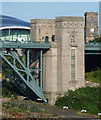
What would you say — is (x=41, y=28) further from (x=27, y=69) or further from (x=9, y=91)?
(x=9, y=91)

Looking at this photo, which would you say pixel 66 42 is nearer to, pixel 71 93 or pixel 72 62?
pixel 72 62

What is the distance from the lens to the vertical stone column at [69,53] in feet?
210

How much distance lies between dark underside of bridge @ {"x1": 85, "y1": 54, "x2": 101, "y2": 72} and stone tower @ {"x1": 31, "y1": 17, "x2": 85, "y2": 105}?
15345mm

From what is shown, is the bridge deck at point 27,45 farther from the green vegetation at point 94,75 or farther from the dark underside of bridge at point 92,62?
the dark underside of bridge at point 92,62

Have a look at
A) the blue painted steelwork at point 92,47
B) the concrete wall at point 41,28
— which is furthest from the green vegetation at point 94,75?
the concrete wall at point 41,28

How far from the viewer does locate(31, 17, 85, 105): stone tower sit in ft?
210

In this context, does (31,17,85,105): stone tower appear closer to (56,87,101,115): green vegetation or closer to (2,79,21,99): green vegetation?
(56,87,101,115): green vegetation

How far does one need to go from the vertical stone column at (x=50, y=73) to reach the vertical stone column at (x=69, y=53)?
0.62 meters

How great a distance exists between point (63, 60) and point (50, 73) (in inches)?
109

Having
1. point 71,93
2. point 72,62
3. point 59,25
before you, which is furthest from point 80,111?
point 59,25

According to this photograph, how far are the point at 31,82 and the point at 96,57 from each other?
20.5 metres

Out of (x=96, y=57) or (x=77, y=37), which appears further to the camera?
(x=96, y=57)

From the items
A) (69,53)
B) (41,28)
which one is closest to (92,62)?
(41,28)

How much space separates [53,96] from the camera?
2511 inches
